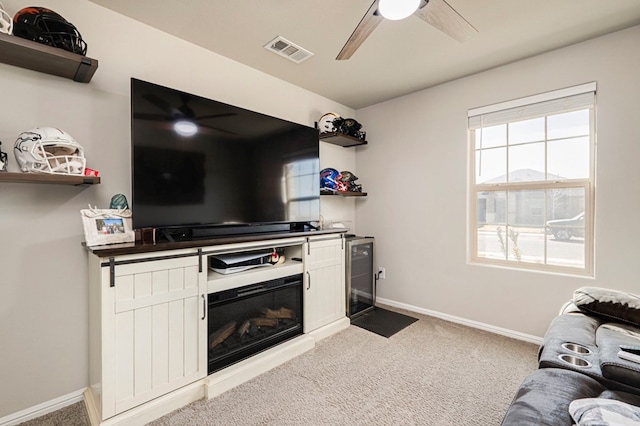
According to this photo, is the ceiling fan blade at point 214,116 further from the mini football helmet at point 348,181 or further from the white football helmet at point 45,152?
the mini football helmet at point 348,181

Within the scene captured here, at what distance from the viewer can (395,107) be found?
3.57 metres

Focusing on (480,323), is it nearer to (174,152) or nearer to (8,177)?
(174,152)

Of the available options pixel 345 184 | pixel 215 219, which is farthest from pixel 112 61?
pixel 345 184

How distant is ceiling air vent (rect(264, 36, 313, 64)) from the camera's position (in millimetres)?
2357

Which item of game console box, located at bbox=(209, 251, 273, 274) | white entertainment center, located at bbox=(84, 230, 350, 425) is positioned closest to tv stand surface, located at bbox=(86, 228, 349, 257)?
white entertainment center, located at bbox=(84, 230, 350, 425)

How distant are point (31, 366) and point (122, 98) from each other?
5.80 feet

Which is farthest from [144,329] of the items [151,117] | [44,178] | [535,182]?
[535,182]

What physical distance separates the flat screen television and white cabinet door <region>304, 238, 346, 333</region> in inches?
14.9

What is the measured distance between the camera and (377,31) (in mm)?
2213

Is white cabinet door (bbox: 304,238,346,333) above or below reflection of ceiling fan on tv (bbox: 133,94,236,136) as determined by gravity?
below

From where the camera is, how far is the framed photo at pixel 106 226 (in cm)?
162

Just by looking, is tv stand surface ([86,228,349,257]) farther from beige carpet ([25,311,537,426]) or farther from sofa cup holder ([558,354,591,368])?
sofa cup holder ([558,354,591,368])

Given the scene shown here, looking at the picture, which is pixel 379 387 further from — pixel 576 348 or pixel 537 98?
pixel 537 98

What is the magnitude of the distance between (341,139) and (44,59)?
8.51ft
